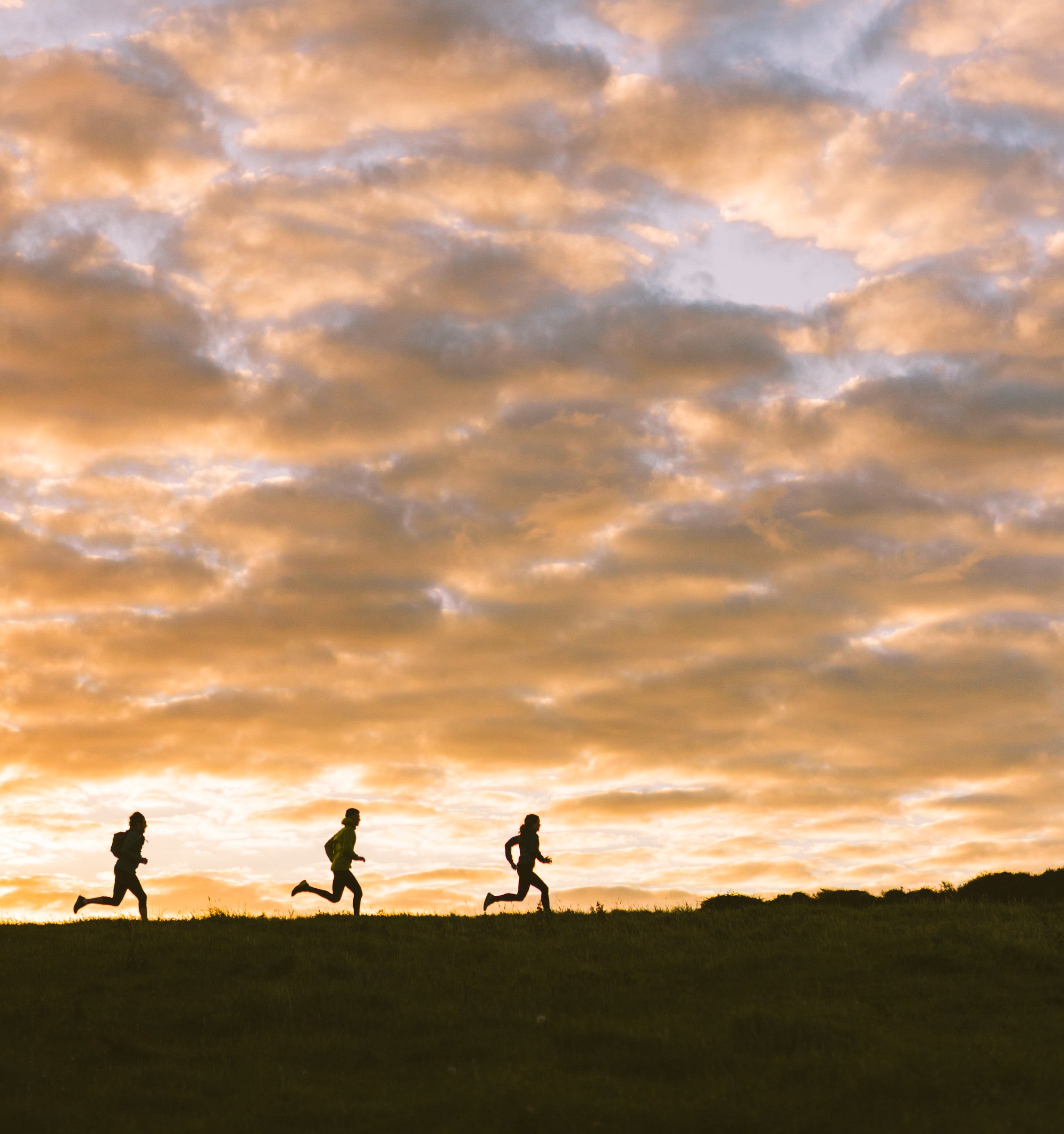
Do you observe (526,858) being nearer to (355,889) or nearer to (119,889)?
(355,889)

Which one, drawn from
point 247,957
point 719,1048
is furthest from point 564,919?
point 719,1048

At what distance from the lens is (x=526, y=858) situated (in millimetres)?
29172

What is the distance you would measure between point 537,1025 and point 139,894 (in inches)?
505

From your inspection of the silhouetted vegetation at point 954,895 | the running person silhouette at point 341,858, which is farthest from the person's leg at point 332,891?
the silhouetted vegetation at point 954,895

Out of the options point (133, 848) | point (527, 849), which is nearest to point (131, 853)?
point (133, 848)

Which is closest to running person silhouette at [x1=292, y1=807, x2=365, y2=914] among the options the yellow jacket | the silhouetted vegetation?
the yellow jacket

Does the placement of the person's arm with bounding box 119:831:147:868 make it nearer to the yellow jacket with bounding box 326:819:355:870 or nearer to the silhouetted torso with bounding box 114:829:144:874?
the silhouetted torso with bounding box 114:829:144:874


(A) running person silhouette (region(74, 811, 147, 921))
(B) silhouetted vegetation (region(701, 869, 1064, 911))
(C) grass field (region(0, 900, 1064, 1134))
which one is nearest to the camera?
(C) grass field (region(0, 900, 1064, 1134))

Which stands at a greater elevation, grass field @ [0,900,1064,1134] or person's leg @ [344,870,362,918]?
person's leg @ [344,870,362,918]

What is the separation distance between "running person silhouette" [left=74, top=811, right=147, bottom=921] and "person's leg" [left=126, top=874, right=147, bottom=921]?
0.01m

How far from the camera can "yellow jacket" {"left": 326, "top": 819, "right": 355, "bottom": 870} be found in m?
29.1

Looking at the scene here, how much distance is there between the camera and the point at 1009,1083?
16234mm

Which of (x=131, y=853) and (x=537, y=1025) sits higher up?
(x=131, y=853)

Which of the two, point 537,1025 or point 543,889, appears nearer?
point 537,1025
